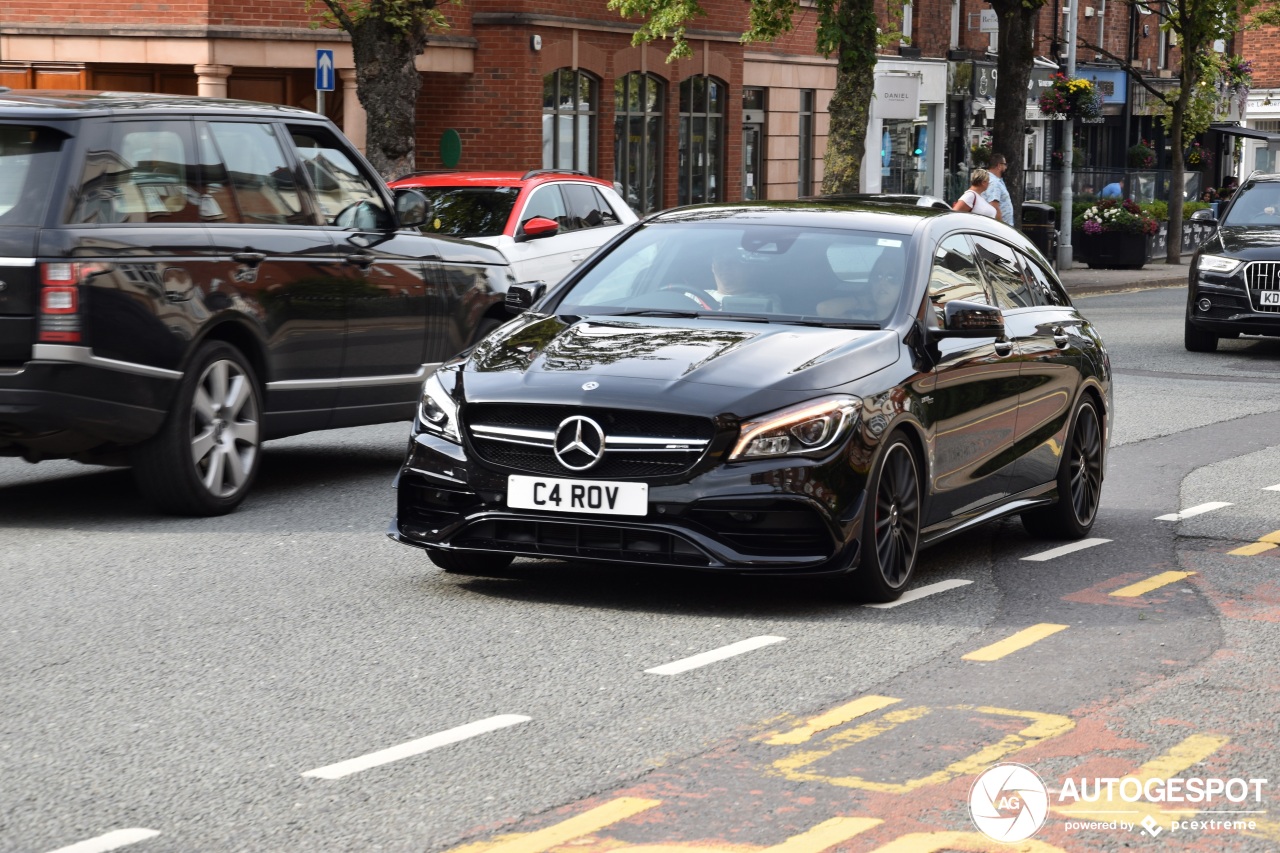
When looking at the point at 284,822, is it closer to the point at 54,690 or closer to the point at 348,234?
the point at 54,690

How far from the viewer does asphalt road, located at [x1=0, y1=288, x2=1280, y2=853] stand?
16.0 ft

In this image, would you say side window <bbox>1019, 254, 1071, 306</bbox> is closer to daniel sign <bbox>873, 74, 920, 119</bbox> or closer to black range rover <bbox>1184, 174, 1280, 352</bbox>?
black range rover <bbox>1184, 174, 1280, 352</bbox>

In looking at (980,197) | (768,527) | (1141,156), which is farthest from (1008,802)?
(1141,156)

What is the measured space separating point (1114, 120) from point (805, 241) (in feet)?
176

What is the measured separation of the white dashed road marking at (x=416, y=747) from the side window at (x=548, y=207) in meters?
11.6

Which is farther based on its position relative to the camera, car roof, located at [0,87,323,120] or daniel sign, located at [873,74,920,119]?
daniel sign, located at [873,74,920,119]

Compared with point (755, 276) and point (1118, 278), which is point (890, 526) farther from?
point (1118, 278)

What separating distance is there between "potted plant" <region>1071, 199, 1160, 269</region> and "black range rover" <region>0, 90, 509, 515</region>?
2917cm

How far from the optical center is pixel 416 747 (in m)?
Result: 5.48

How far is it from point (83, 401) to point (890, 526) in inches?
141

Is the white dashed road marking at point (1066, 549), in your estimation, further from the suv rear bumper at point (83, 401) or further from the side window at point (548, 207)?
the side window at point (548, 207)

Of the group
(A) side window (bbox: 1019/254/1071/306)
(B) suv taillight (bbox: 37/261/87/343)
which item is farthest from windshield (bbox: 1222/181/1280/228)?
(B) suv taillight (bbox: 37/261/87/343)

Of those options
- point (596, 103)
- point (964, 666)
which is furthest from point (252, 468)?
point (596, 103)

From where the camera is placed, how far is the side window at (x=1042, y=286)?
9.59 meters
